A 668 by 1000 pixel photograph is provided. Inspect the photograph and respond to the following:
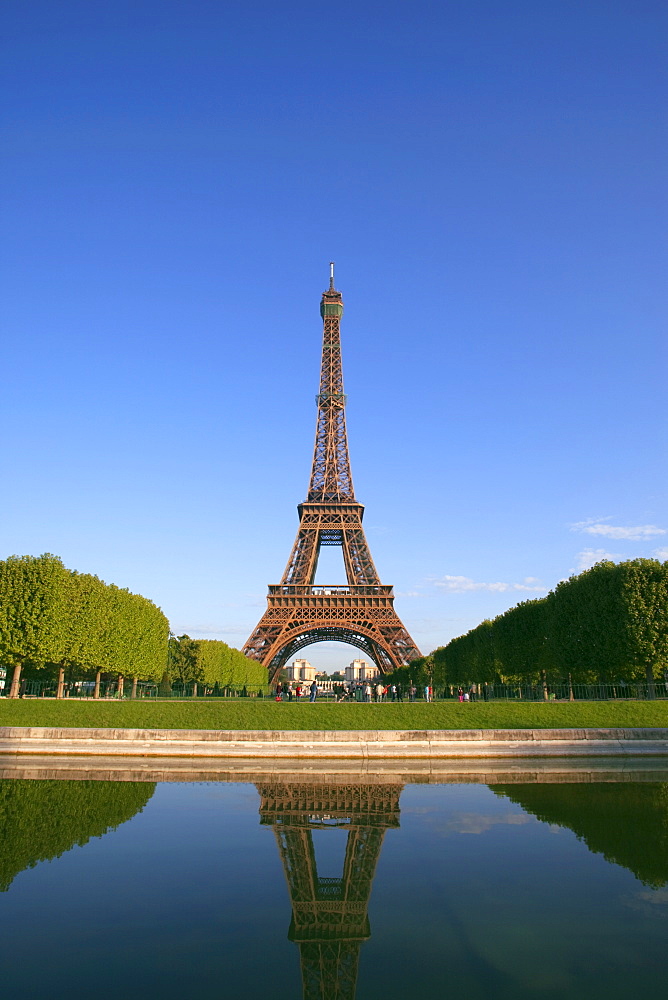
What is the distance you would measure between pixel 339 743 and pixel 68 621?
754 inches

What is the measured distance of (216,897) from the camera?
9.04 meters

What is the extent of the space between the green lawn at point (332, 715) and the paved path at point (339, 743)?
311 cm

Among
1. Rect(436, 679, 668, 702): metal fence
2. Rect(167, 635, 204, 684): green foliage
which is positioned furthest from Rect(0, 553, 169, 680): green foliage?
Rect(436, 679, 668, 702): metal fence

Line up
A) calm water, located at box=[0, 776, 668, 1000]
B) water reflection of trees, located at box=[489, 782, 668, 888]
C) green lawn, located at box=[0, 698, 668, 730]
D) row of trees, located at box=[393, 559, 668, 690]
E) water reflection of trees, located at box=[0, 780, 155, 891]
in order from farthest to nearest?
row of trees, located at box=[393, 559, 668, 690]
green lawn, located at box=[0, 698, 668, 730]
water reflection of trees, located at box=[0, 780, 155, 891]
water reflection of trees, located at box=[489, 782, 668, 888]
calm water, located at box=[0, 776, 668, 1000]

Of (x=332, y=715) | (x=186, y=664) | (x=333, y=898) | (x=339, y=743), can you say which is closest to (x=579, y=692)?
(x=332, y=715)

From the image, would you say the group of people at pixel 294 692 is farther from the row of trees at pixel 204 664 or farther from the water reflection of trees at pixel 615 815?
the water reflection of trees at pixel 615 815

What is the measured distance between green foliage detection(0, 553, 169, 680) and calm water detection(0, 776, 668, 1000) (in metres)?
20.6

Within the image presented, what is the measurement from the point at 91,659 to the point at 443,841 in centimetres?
3028

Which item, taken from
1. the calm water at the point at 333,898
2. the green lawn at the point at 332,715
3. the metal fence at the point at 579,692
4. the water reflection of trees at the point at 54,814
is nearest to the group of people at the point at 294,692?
the green lawn at the point at 332,715

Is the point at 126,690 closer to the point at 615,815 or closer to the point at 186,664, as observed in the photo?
the point at 186,664

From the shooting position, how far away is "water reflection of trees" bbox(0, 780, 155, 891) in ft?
36.6

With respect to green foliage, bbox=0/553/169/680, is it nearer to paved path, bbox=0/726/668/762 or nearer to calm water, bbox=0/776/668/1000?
paved path, bbox=0/726/668/762

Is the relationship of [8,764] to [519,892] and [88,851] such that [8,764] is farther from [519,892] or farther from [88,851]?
[519,892]

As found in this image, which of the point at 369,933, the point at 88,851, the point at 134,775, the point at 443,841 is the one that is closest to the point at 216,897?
the point at 369,933
